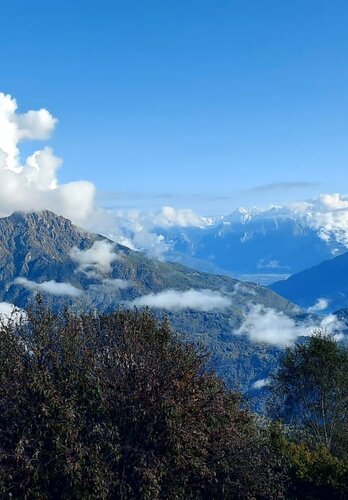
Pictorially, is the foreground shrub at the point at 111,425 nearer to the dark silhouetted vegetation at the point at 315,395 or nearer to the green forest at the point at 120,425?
the green forest at the point at 120,425

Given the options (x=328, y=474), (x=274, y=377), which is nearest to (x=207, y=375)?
(x=328, y=474)

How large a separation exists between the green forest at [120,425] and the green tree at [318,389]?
775 inches

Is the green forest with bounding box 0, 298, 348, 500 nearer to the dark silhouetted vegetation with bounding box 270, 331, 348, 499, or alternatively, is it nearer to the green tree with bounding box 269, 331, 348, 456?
the dark silhouetted vegetation with bounding box 270, 331, 348, 499

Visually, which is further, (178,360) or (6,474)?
(178,360)

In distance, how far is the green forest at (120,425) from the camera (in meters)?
26.6

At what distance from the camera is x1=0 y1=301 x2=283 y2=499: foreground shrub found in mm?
26562

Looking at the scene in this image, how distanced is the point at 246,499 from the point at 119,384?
32.8 ft

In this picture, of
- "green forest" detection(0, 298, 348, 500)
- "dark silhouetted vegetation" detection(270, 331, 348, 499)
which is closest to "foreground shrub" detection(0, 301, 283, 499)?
"green forest" detection(0, 298, 348, 500)

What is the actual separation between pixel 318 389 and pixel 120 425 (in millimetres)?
36157

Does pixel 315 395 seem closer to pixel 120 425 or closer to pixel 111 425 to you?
pixel 120 425

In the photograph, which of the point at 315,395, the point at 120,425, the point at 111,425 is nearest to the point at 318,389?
the point at 315,395

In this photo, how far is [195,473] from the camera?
29781 mm

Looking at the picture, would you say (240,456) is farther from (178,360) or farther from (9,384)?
(9,384)

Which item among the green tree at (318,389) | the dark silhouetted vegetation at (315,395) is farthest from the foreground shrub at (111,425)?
the green tree at (318,389)
